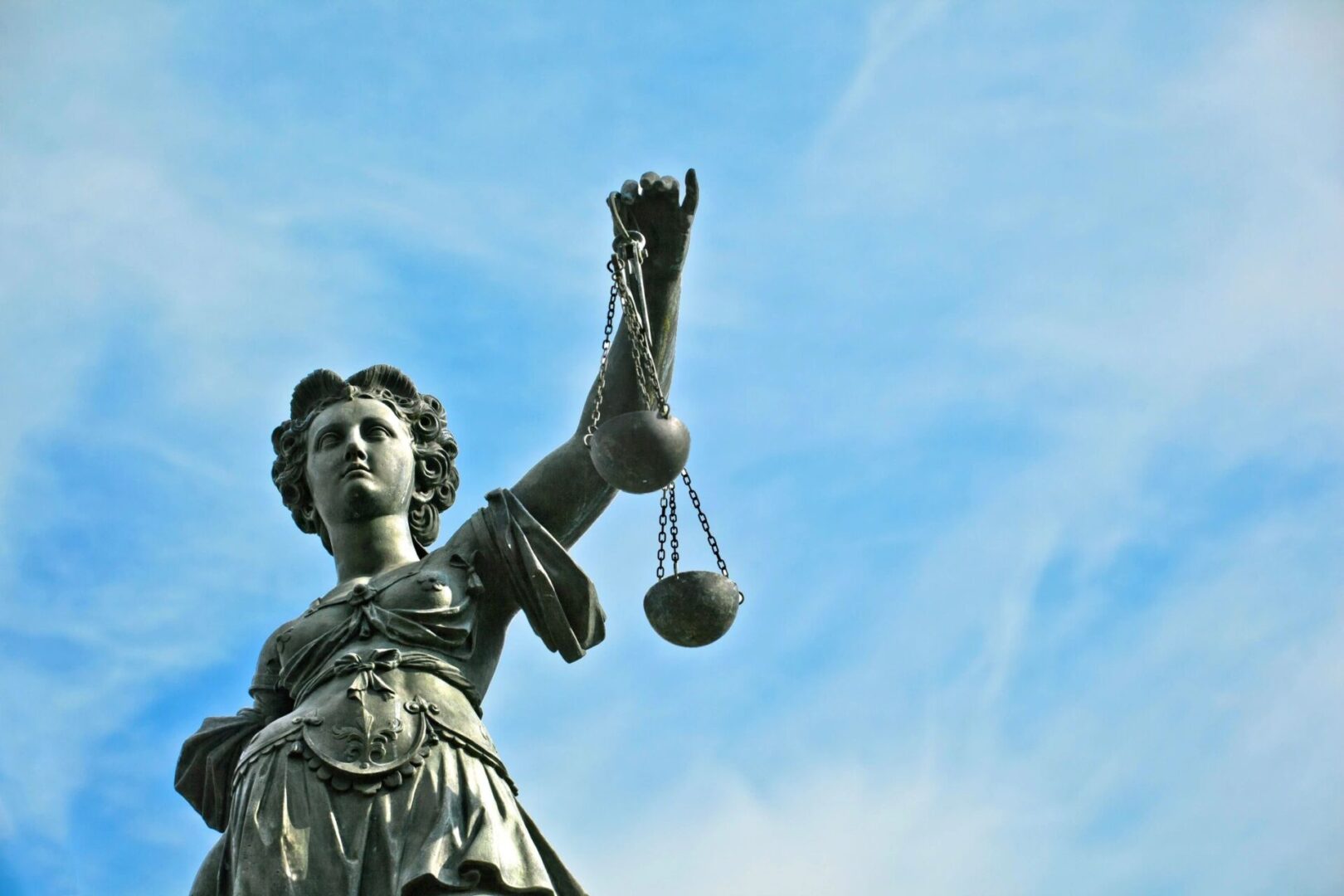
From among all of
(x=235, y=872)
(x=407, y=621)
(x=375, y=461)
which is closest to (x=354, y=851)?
(x=235, y=872)

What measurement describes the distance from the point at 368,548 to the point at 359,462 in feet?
1.48

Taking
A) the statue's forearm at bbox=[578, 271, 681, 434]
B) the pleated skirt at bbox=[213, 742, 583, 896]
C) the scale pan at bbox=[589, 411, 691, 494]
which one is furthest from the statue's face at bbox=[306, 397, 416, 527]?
the pleated skirt at bbox=[213, 742, 583, 896]

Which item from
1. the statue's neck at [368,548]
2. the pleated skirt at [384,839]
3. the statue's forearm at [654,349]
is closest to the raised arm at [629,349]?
the statue's forearm at [654,349]

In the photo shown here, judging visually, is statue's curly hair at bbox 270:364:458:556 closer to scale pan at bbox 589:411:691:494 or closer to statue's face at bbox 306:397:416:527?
statue's face at bbox 306:397:416:527

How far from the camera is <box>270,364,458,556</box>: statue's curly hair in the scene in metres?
14.1

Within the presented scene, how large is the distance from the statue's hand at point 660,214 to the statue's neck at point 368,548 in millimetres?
1913

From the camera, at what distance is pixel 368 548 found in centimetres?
1359

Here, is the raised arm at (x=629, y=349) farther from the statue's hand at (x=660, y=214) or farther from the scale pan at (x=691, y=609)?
the scale pan at (x=691, y=609)

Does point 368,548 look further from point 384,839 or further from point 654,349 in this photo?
point 384,839

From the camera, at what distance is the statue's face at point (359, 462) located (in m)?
13.6

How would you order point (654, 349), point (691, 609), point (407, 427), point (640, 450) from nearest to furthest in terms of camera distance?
point (640, 450), point (691, 609), point (654, 349), point (407, 427)

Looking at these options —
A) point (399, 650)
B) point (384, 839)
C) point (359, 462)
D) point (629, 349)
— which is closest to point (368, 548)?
point (359, 462)

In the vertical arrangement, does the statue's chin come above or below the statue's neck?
above

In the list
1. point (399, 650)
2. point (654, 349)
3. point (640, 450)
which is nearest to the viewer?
point (640, 450)
